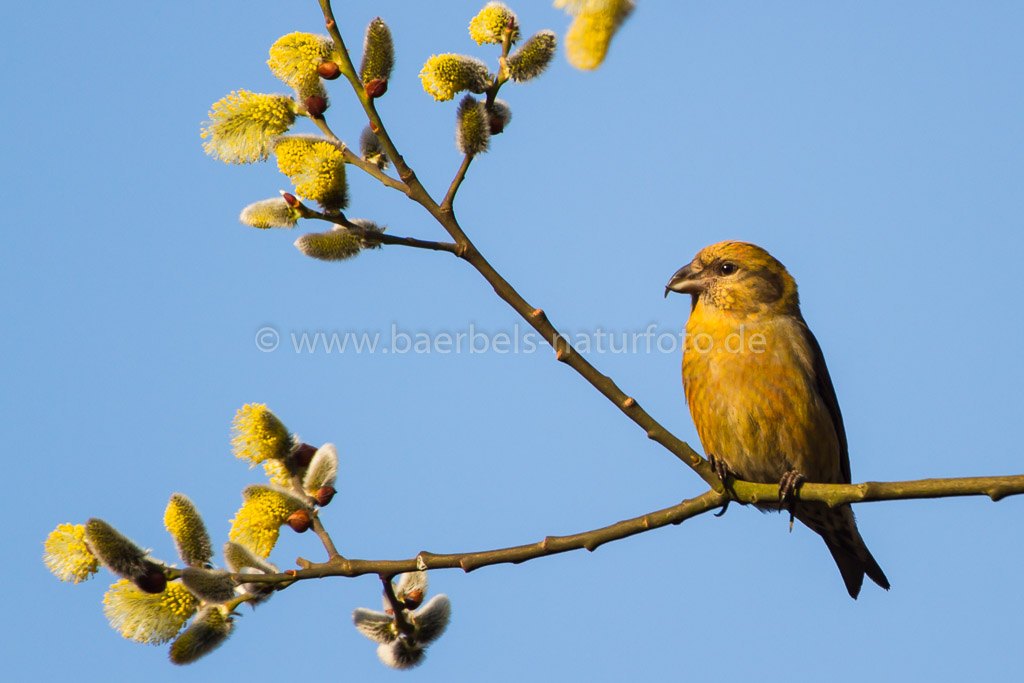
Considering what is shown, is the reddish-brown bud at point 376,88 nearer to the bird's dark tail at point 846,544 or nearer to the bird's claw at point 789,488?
the bird's claw at point 789,488

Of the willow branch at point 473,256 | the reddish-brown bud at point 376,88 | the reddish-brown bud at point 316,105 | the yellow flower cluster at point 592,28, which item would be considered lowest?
the willow branch at point 473,256

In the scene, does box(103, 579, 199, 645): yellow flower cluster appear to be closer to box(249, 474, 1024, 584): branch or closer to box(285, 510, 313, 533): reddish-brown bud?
box(249, 474, 1024, 584): branch

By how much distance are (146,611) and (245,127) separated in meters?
1.59

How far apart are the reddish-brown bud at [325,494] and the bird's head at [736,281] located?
3275 mm

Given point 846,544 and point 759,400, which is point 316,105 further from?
point 846,544

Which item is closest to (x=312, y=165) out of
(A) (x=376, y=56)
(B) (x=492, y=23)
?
(A) (x=376, y=56)

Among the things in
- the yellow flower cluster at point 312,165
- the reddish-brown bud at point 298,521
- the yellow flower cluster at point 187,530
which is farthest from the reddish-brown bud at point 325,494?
the yellow flower cluster at point 312,165

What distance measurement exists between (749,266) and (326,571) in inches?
149

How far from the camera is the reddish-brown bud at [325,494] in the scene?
3.26 m

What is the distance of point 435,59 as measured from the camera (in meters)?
3.28

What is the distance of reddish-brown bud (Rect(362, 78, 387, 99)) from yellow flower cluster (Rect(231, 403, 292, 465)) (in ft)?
3.66

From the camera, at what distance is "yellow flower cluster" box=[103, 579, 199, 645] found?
9.58ft

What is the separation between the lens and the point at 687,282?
236 inches

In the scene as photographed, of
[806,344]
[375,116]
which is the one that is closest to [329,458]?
[375,116]
